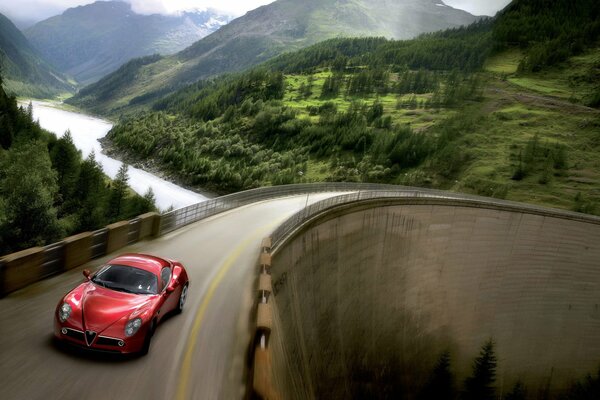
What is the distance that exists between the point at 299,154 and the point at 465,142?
36986 mm

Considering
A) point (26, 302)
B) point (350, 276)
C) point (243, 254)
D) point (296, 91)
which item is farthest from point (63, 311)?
point (296, 91)

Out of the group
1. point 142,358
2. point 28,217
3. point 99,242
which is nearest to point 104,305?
point 142,358

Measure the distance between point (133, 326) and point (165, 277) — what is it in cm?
202

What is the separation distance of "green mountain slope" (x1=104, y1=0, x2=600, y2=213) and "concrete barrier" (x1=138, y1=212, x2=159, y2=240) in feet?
215

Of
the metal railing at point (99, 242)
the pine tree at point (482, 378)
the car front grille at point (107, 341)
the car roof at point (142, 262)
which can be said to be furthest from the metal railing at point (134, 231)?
the pine tree at point (482, 378)

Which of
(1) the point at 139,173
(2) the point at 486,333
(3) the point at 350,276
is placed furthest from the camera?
(1) the point at 139,173

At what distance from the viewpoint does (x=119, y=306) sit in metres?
9.07

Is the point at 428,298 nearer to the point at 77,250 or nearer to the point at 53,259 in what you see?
the point at 77,250

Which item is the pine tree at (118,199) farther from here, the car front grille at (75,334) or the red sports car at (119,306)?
the car front grille at (75,334)

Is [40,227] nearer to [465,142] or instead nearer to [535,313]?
[535,313]

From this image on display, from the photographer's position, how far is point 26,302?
34.8 feet

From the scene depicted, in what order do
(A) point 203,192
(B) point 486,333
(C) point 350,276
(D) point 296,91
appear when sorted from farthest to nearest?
(D) point 296,91, (A) point 203,192, (B) point 486,333, (C) point 350,276

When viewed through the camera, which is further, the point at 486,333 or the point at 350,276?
the point at 486,333

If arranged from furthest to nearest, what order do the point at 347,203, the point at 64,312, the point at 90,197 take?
the point at 90,197 → the point at 347,203 → the point at 64,312
